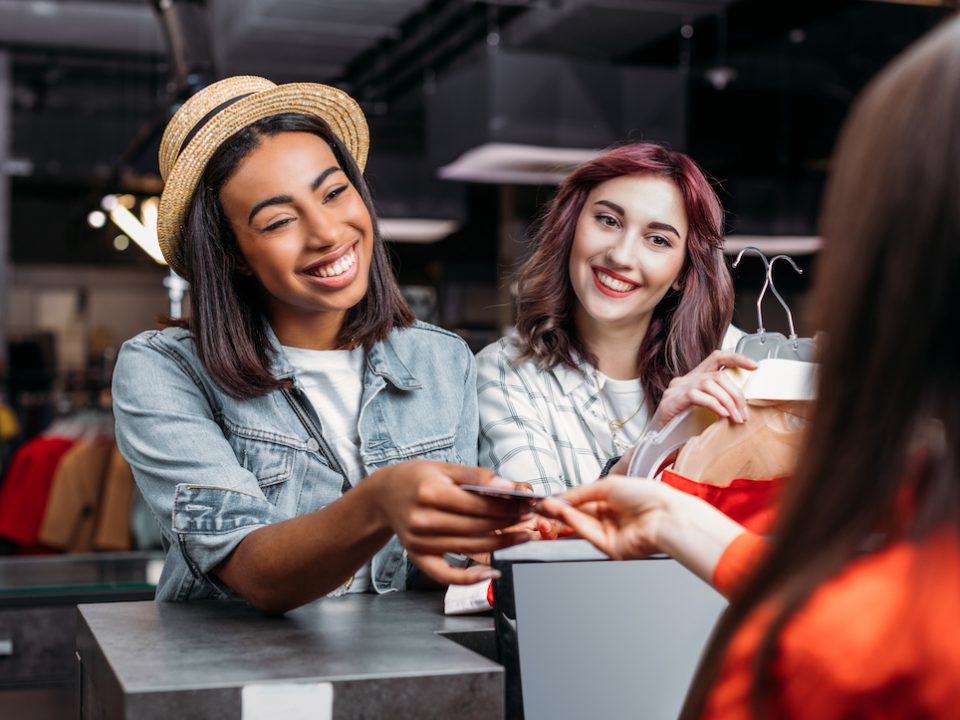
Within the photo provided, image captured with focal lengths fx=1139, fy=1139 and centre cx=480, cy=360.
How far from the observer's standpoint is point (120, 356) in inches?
69.3

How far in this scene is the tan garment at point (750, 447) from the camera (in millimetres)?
1603

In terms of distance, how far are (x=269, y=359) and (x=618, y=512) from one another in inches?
33.4

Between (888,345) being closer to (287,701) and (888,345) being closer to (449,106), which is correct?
(287,701)

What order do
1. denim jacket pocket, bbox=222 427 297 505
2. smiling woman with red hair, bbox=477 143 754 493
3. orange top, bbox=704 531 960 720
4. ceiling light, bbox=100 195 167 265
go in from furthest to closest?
ceiling light, bbox=100 195 167 265
smiling woman with red hair, bbox=477 143 754 493
denim jacket pocket, bbox=222 427 297 505
orange top, bbox=704 531 960 720

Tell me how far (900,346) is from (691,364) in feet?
4.78

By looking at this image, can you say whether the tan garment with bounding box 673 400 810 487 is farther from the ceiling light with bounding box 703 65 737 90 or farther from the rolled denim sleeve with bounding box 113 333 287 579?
the ceiling light with bounding box 703 65 737 90

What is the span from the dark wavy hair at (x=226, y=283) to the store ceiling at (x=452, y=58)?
4.42 metres

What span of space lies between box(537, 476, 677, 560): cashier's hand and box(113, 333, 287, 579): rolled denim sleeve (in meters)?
0.55

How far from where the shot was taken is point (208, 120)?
1.82 m

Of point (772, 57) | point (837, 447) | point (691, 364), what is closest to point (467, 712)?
point (837, 447)

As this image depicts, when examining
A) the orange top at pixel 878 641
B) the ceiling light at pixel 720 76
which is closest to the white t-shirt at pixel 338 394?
the orange top at pixel 878 641

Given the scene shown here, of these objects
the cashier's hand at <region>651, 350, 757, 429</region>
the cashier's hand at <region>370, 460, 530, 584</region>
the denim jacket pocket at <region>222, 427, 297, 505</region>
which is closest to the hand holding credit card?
the cashier's hand at <region>370, 460, 530, 584</region>

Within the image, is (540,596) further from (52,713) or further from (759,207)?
(759,207)

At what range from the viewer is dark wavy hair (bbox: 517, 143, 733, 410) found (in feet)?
7.29
